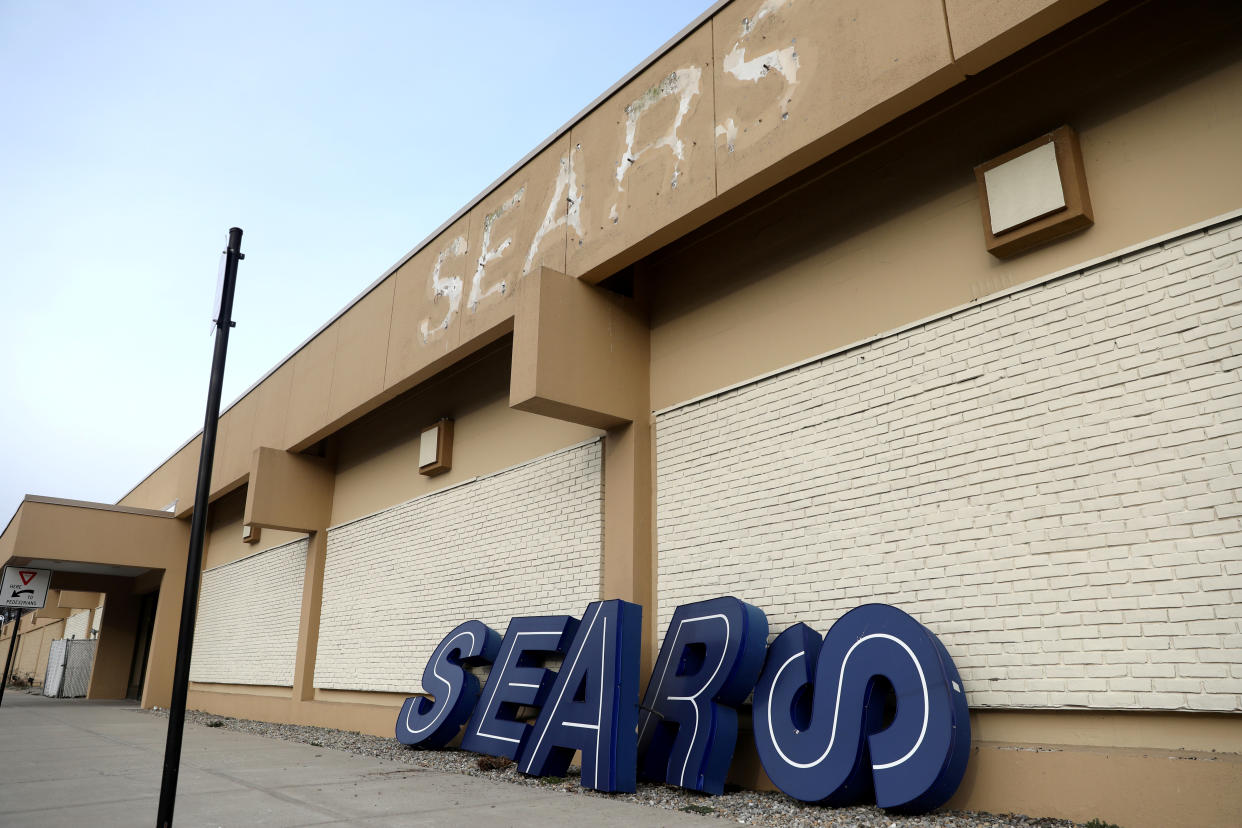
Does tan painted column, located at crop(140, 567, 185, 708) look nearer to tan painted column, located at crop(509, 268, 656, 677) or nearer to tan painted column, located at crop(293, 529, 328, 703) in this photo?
tan painted column, located at crop(293, 529, 328, 703)

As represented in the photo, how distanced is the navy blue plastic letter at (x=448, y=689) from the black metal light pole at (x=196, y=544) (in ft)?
15.8

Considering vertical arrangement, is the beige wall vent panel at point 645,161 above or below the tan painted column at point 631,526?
above

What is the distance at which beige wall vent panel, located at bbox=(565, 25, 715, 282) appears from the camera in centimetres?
733

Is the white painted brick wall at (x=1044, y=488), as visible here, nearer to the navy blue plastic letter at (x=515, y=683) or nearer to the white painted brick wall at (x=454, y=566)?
the navy blue plastic letter at (x=515, y=683)

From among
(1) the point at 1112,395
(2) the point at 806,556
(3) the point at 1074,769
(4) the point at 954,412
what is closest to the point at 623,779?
(2) the point at 806,556

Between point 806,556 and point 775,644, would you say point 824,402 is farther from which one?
point 775,644

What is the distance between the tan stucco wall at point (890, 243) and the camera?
17.1 ft

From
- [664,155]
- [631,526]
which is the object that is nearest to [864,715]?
[631,526]

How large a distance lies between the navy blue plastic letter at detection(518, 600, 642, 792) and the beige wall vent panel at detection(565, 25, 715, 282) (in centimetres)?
335

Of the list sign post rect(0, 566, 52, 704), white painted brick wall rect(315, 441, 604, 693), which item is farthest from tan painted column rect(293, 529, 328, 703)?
sign post rect(0, 566, 52, 704)

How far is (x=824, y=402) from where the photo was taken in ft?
22.9

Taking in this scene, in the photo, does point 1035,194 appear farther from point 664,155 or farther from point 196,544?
point 196,544

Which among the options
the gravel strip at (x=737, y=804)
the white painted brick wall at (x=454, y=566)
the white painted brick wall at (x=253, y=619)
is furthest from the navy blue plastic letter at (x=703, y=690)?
the white painted brick wall at (x=253, y=619)

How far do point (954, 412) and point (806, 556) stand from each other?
165cm
